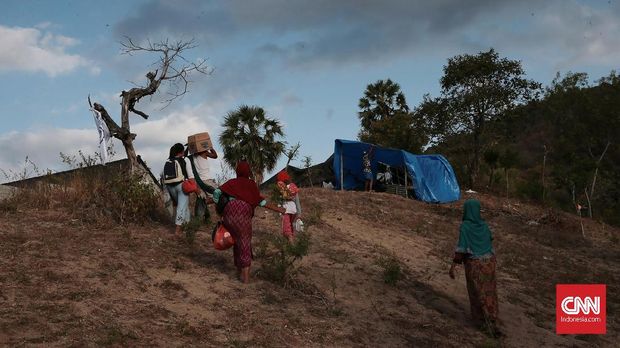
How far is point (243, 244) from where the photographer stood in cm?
696

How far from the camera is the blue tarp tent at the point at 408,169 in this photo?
775 inches

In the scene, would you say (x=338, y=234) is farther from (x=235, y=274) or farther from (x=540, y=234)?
(x=540, y=234)

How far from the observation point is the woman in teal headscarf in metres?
6.88

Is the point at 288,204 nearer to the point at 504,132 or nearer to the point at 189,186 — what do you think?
the point at 189,186

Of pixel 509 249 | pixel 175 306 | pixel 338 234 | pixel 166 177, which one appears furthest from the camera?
pixel 509 249

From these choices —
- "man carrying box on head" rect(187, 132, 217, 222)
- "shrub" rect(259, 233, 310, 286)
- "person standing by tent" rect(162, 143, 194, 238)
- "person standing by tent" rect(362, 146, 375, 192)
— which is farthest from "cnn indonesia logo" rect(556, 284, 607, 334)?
"person standing by tent" rect(362, 146, 375, 192)

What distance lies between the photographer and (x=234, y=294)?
22.1 feet

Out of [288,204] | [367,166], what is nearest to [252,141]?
[367,166]

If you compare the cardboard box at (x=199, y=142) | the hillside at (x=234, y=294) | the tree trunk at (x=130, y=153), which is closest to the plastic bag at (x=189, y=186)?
the cardboard box at (x=199, y=142)

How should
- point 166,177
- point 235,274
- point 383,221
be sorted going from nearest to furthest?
1. point 235,274
2. point 166,177
3. point 383,221

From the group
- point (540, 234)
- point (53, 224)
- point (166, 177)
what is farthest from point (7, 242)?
point (540, 234)

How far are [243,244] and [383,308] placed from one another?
187 centimetres

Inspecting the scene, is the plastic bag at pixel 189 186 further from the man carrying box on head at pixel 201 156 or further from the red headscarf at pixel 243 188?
the red headscarf at pixel 243 188

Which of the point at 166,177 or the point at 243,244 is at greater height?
the point at 166,177
